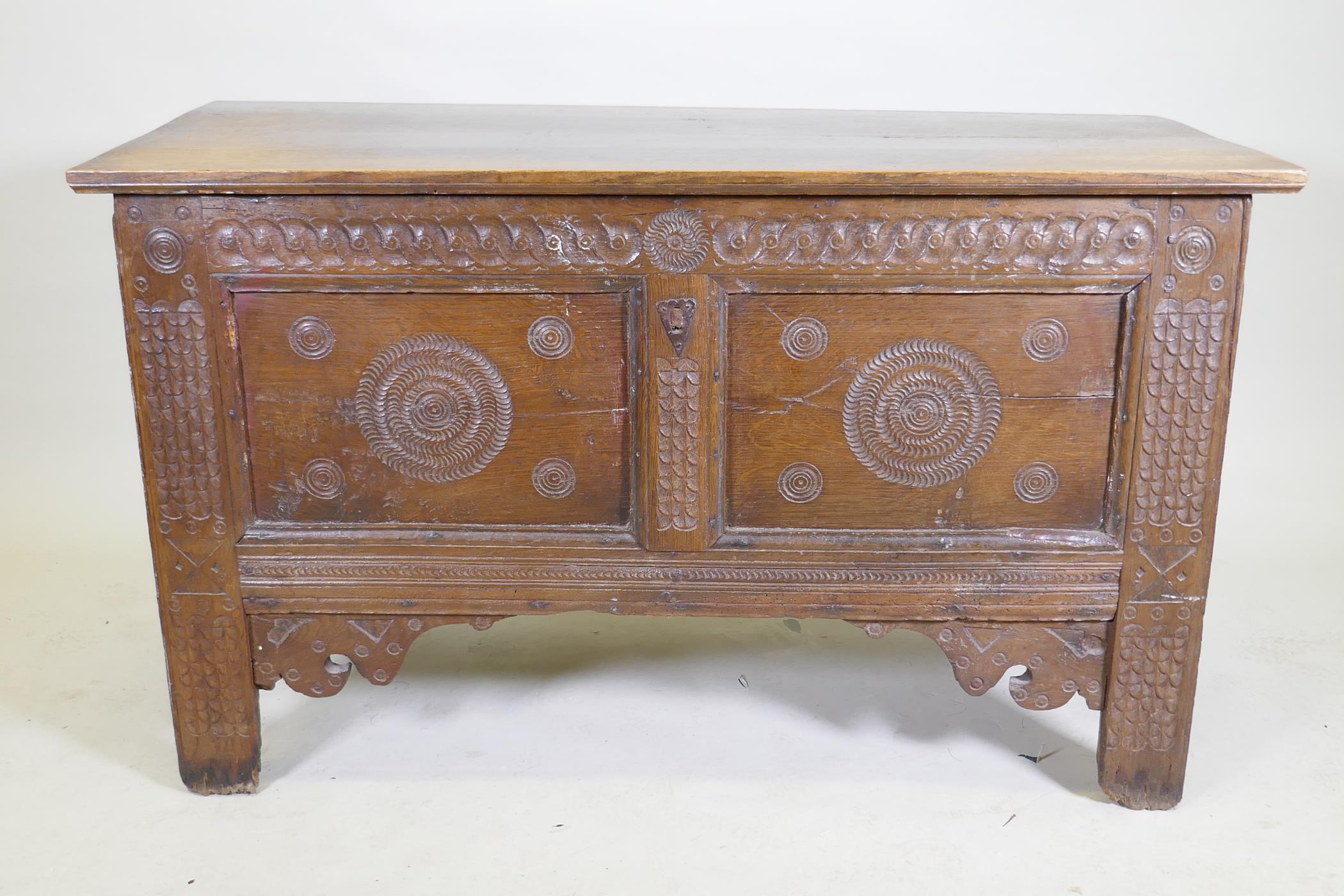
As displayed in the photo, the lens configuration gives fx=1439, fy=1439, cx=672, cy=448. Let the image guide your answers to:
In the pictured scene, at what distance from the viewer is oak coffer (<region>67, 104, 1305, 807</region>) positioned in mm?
2105

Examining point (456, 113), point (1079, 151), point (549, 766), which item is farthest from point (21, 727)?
point (1079, 151)

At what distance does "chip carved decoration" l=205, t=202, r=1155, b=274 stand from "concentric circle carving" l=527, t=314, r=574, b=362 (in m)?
0.09

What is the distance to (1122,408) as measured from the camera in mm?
2193

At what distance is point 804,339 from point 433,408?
0.58 meters

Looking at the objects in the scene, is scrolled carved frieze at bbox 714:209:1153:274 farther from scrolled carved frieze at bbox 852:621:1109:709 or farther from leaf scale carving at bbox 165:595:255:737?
leaf scale carving at bbox 165:595:255:737

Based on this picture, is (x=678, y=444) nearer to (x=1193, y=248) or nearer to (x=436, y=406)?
(x=436, y=406)

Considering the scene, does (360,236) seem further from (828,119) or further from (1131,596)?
(1131,596)

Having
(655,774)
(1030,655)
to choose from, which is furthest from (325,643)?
(1030,655)

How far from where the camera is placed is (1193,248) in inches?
83.2

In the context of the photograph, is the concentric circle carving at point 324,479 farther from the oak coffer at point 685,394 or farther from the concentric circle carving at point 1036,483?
the concentric circle carving at point 1036,483

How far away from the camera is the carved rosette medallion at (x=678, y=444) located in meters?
2.19

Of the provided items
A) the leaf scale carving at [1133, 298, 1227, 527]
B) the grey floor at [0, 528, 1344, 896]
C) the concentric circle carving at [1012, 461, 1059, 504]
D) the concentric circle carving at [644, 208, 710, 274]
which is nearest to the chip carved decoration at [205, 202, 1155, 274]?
the concentric circle carving at [644, 208, 710, 274]

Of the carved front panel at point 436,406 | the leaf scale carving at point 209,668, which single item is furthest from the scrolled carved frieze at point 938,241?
the leaf scale carving at point 209,668

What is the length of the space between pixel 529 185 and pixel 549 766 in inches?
39.4
